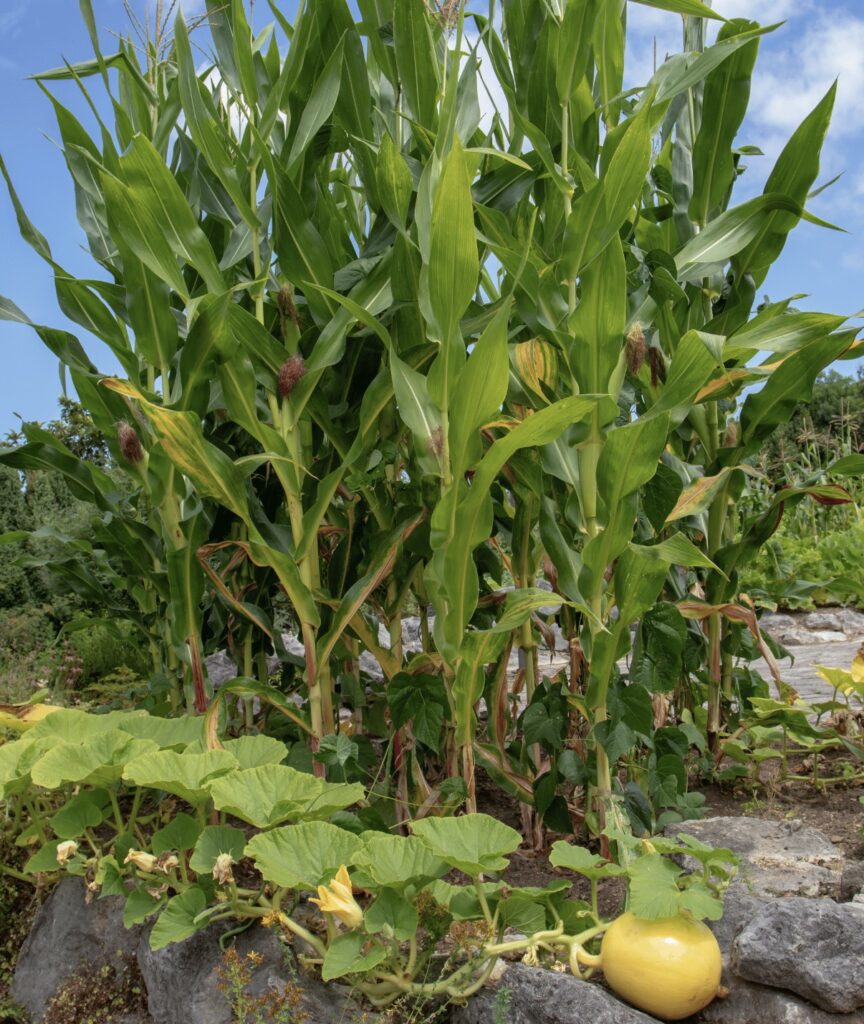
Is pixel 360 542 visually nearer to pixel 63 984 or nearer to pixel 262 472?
pixel 262 472

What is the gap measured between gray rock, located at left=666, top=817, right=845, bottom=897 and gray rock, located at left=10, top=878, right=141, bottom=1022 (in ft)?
4.72

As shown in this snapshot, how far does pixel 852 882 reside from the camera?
201cm

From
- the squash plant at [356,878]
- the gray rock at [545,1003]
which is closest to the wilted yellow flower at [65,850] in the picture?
the squash plant at [356,878]

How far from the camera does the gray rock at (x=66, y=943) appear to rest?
2.31 meters

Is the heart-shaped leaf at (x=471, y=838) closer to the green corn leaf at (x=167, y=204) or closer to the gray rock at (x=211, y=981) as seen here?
the gray rock at (x=211, y=981)

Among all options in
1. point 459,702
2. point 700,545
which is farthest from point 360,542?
point 700,545

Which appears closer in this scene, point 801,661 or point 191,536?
point 191,536

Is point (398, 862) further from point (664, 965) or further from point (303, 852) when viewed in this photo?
point (664, 965)

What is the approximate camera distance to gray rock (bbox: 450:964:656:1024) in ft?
5.29

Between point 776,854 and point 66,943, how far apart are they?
179 cm

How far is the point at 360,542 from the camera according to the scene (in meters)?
2.75

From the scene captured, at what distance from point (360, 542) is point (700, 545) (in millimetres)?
1186

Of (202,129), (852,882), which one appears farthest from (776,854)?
(202,129)

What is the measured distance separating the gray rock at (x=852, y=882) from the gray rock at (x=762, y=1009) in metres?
0.38
